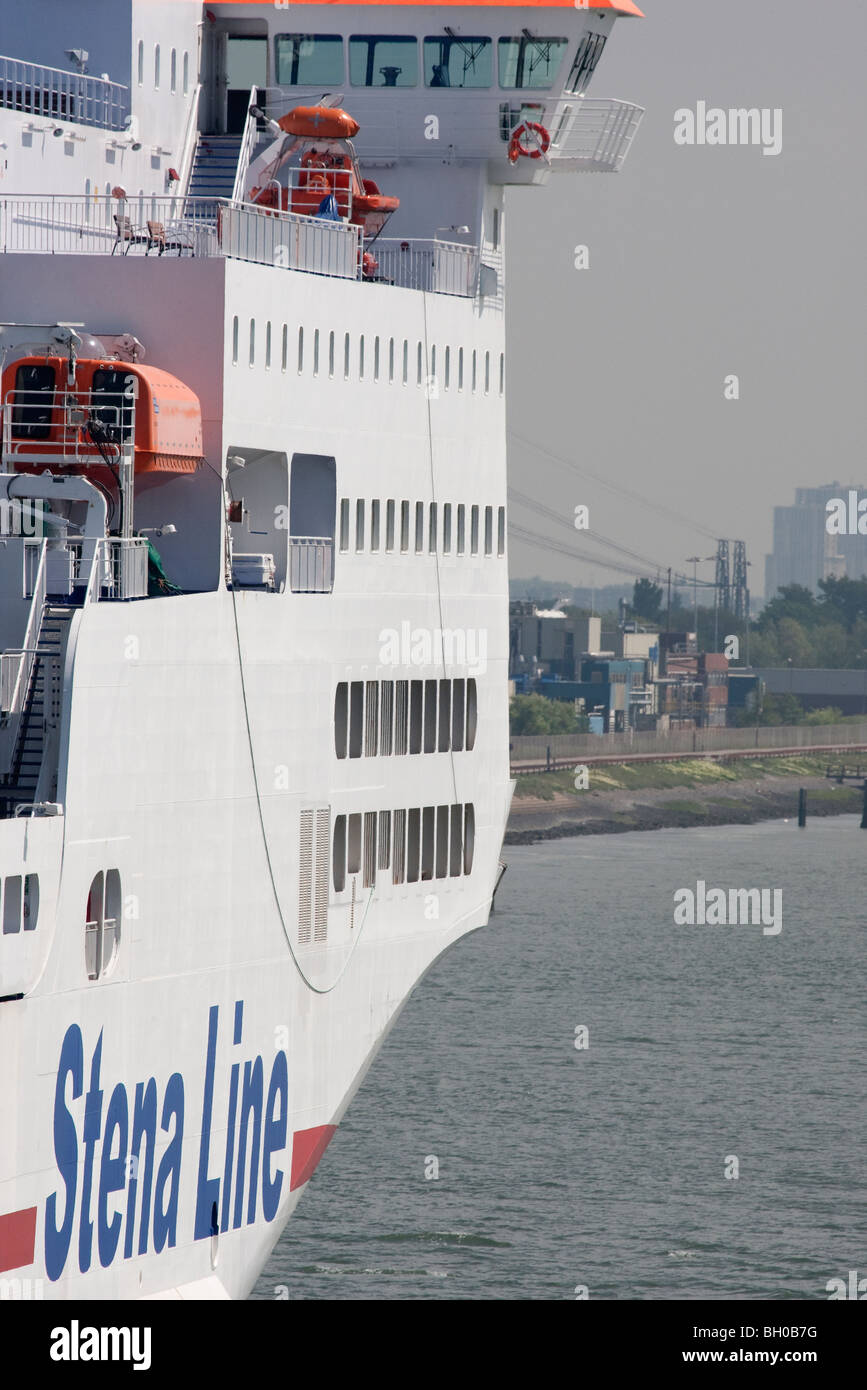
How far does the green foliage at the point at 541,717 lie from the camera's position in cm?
14550

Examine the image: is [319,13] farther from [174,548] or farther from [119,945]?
[119,945]

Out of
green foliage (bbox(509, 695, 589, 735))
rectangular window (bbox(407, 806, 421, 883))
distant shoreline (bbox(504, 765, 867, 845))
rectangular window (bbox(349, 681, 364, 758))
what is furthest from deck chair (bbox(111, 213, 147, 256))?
green foliage (bbox(509, 695, 589, 735))

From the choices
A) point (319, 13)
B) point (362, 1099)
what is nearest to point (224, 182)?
point (319, 13)

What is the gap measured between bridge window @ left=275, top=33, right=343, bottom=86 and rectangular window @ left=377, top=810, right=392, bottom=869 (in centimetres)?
828

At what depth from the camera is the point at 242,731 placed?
20875mm

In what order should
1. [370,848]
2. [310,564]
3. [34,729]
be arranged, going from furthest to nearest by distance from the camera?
[370,848], [310,564], [34,729]

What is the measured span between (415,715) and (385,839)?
1.41 metres

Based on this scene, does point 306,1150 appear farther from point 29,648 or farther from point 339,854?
point 29,648

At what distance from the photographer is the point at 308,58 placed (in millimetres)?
26141

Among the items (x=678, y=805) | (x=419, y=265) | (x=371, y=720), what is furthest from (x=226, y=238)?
(x=678, y=805)

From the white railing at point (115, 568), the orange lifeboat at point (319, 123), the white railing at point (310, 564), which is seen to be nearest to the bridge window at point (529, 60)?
the orange lifeboat at point (319, 123)

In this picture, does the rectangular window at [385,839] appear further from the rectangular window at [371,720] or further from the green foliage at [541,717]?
the green foliage at [541,717]

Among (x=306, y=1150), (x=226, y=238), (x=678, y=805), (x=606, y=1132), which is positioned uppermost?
(x=226, y=238)

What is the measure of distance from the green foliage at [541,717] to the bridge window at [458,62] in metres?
117
